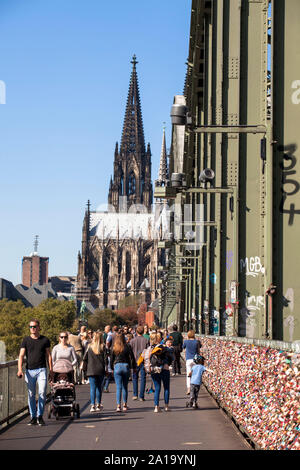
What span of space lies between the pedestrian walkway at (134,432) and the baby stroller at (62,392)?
0.17 meters

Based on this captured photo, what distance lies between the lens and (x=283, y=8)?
14336mm

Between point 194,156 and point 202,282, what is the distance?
409 inches

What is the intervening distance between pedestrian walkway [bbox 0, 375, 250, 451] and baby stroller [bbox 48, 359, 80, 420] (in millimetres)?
173

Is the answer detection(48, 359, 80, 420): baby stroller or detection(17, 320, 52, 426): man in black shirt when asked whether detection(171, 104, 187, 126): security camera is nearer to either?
detection(17, 320, 52, 426): man in black shirt

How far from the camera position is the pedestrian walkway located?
12.3 meters

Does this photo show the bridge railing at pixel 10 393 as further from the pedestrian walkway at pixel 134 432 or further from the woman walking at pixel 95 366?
the woman walking at pixel 95 366

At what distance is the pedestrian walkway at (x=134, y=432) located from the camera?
40.2 ft

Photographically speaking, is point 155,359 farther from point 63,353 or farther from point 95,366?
point 63,353

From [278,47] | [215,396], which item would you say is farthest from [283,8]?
[215,396]

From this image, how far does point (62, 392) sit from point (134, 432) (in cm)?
270

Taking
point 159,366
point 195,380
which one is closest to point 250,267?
point 195,380

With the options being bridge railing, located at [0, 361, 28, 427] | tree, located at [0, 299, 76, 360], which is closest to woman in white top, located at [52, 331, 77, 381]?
bridge railing, located at [0, 361, 28, 427]

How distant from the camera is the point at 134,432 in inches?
549
